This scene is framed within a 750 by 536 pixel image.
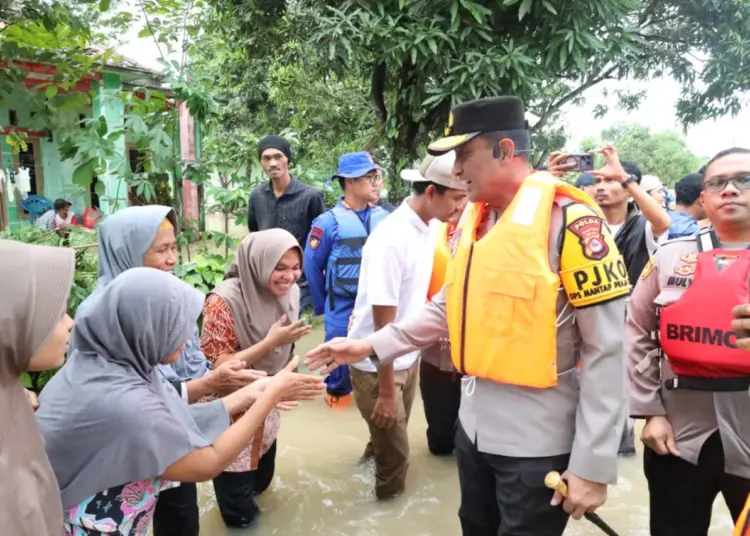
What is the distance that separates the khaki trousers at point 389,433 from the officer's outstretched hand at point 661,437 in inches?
54.2

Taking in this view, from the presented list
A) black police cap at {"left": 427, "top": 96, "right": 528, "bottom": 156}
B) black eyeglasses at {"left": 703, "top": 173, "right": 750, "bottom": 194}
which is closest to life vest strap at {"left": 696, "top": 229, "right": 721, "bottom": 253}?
black eyeglasses at {"left": 703, "top": 173, "right": 750, "bottom": 194}

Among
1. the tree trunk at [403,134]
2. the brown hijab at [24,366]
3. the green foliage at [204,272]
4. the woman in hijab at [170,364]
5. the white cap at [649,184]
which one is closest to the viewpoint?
the brown hijab at [24,366]

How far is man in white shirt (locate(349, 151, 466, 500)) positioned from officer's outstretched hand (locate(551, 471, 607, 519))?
134 centimetres

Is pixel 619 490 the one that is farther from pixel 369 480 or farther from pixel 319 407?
pixel 319 407

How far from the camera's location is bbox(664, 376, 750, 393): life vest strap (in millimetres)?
1869

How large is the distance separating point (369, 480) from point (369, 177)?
7.26 ft

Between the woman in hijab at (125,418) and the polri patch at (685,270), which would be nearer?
the woman in hijab at (125,418)

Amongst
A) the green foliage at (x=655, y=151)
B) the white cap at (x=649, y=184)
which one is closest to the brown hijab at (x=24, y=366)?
the white cap at (x=649, y=184)

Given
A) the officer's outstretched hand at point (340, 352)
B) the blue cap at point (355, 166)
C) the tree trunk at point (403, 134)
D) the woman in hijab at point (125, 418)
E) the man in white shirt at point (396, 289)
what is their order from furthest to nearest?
the tree trunk at point (403, 134)
the blue cap at point (355, 166)
the man in white shirt at point (396, 289)
the officer's outstretched hand at point (340, 352)
the woman in hijab at point (125, 418)

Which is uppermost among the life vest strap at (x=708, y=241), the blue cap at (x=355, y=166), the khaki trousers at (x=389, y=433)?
the blue cap at (x=355, y=166)

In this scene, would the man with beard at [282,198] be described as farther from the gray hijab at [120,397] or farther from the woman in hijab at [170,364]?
the gray hijab at [120,397]

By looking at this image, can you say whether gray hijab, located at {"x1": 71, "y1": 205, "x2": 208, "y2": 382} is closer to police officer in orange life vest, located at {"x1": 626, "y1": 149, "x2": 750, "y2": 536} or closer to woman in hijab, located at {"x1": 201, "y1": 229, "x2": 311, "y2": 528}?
woman in hijab, located at {"x1": 201, "y1": 229, "x2": 311, "y2": 528}

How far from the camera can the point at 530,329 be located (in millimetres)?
1728

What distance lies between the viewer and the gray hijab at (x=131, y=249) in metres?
2.63
